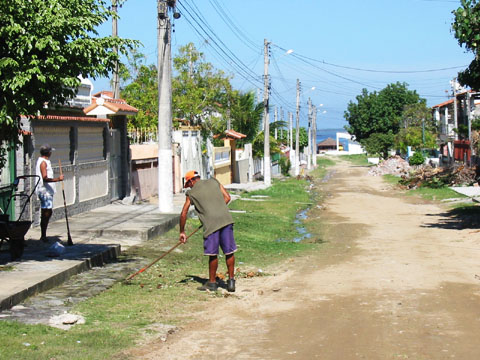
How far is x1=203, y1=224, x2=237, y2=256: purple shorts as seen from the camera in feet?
31.0

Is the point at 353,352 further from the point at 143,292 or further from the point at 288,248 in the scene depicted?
the point at 288,248

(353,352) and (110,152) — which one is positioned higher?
(110,152)

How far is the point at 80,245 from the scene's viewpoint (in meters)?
12.7

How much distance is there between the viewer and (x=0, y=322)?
7.18m

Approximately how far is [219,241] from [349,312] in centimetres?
220

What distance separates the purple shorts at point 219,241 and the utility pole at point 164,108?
8910 mm

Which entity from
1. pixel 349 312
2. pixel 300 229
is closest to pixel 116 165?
pixel 300 229

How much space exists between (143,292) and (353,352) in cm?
380

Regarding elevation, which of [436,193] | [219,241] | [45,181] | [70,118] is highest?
[70,118]

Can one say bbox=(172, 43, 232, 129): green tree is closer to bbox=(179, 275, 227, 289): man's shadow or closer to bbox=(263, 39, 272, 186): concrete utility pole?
bbox=(263, 39, 272, 186): concrete utility pole

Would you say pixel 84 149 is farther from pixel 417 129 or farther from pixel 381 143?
pixel 381 143

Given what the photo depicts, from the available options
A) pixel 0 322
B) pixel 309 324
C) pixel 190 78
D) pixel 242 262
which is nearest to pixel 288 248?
pixel 242 262

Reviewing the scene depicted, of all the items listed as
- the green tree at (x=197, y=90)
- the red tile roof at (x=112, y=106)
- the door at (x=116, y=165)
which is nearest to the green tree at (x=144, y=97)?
the green tree at (x=197, y=90)

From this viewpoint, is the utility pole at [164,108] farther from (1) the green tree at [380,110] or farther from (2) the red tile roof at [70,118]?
(1) the green tree at [380,110]
